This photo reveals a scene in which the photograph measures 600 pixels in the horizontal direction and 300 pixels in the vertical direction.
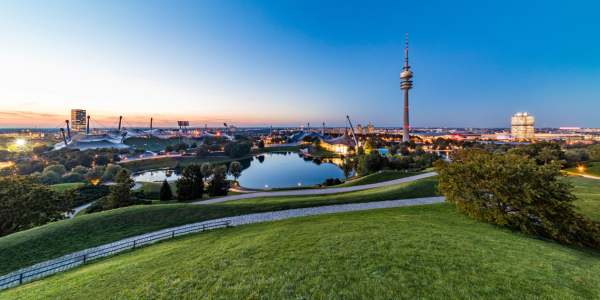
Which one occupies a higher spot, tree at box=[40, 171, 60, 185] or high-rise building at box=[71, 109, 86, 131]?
high-rise building at box=[71, 109, 86, 131]

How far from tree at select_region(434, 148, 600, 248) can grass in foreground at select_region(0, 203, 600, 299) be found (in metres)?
0.78

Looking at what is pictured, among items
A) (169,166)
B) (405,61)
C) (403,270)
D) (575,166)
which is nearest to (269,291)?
(403,270)

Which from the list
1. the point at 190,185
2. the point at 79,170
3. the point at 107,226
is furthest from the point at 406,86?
the point at 79,170

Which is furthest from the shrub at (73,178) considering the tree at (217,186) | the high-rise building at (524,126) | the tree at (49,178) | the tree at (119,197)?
the high-rise building at (524,126)

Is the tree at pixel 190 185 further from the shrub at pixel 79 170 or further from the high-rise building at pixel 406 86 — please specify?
the high-rise building at pixel 406 86

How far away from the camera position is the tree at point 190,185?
2033cm

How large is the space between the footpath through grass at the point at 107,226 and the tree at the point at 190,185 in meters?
7.34

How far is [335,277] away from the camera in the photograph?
4.61 metres

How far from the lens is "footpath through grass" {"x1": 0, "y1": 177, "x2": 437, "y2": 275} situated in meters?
8.60

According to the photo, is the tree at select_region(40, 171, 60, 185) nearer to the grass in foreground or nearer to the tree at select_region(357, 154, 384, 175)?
the grass in foreground

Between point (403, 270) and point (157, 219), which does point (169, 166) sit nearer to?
point (157, 219)

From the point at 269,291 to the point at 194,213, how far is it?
10.6 m

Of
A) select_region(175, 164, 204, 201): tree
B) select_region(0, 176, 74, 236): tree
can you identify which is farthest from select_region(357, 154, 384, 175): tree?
select_region(0, 176, 74, 236): tree

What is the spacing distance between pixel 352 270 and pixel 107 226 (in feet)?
42.9
